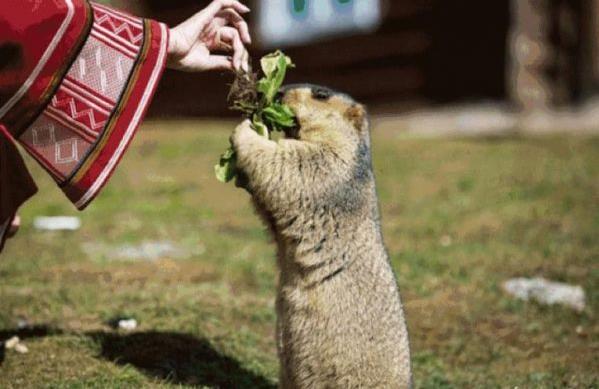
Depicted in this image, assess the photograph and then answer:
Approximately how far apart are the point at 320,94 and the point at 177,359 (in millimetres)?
1698

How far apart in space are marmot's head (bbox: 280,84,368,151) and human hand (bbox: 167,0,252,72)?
306 millimetres

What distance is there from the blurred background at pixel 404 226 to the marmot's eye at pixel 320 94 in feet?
2.84

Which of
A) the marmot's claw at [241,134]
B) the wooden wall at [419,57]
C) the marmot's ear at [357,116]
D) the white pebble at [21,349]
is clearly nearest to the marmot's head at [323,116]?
the marmot's ear at [357,116]

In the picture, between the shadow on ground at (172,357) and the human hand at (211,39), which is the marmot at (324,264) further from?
the shadow on ground at (172,357)

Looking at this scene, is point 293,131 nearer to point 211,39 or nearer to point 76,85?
point 211,39

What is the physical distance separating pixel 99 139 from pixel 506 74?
10654 millimetres

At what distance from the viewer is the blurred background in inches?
221

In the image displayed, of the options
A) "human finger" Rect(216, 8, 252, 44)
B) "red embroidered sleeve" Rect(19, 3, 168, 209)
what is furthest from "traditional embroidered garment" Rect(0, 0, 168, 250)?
"human finger" Rect(216, 8, 252, 44)

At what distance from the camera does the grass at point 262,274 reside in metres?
5.43

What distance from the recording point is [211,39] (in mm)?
4707

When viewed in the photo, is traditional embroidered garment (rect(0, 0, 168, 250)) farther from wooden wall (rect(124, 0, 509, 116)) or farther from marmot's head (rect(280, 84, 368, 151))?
wooden wall (rect(124, 0, 509, 116))

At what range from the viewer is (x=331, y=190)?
15.1 feet

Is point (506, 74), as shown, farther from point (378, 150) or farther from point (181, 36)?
point (181, 36)

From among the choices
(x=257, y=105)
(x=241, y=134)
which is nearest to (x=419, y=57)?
(x=257, y=105)
